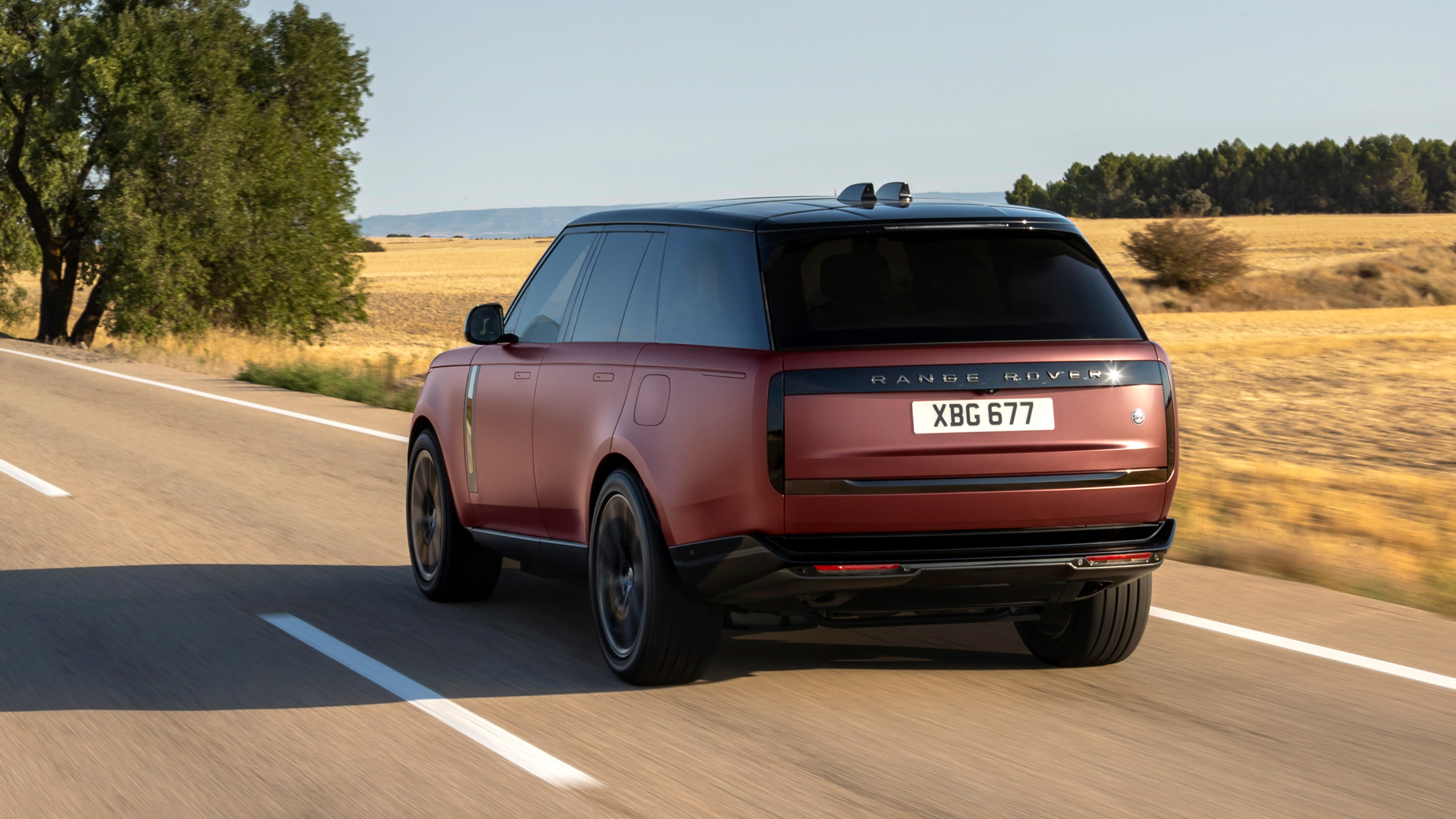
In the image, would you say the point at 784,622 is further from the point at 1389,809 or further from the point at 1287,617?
the point at 1287,617

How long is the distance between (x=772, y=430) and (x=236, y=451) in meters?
9.74

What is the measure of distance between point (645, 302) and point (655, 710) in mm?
1539

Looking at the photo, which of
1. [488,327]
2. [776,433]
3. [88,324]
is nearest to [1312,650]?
[776,433]

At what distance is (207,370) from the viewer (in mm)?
24953

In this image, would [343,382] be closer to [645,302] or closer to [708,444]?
[645,302]

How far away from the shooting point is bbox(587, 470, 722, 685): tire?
554 centimetres

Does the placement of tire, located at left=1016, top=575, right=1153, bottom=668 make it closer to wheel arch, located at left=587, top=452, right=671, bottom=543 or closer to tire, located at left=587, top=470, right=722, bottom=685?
tire, located at left=587, top=470, right=722, bottom=685

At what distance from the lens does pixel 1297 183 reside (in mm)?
167125

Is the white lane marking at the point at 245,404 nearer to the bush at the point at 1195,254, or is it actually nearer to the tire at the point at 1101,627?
the tire at the point at 1101,627

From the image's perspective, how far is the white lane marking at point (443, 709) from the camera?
4.75m

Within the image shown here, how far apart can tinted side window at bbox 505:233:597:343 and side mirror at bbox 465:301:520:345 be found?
0.11 meters

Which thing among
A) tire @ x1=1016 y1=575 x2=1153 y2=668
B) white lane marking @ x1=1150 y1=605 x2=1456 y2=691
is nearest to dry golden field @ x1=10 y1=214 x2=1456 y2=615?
white lane marking @ x1=1150 y1=605 x2=1456 y2=691

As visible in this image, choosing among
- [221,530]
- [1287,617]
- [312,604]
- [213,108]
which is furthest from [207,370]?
[1287,617]

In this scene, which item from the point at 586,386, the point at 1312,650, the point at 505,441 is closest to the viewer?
the point at 586,386
